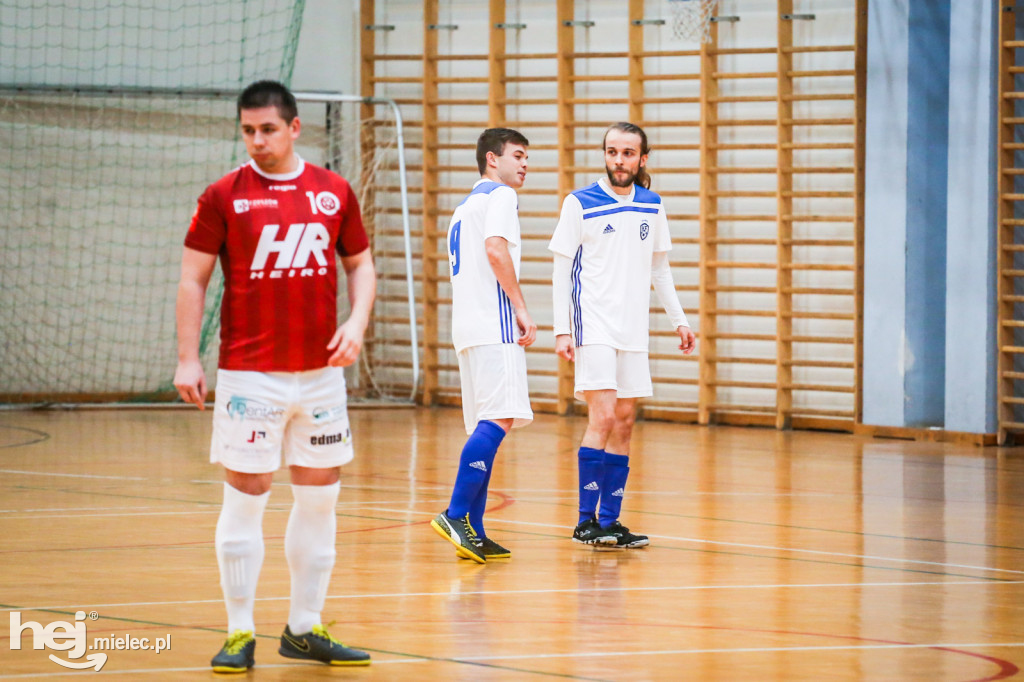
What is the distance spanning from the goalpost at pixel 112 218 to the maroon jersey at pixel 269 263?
321 inches

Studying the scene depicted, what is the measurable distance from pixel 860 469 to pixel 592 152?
16.3ft

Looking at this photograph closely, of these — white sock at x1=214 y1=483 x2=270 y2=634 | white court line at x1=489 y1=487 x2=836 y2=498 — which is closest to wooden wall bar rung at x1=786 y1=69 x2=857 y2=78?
white court line at x1=489 y1=487 x2=836 y2=498

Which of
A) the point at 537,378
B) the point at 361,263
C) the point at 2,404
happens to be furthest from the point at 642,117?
the point at 361,263

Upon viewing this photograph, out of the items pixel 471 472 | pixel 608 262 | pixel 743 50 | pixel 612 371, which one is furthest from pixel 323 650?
pixel 743 50

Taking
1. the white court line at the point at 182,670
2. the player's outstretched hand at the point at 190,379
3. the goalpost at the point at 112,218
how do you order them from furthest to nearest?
the goalpost at the point at 112,218 → the player's outstretched hand at the point at 190,379 → the white court line at the point at 182,670

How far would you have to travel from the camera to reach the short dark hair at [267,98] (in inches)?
133

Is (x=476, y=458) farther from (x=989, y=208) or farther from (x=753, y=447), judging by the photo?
(x=989, y=208)

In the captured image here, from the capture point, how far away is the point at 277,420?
346cm

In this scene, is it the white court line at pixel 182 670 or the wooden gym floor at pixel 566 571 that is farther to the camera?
the wooden gym floor at pixel 566 571

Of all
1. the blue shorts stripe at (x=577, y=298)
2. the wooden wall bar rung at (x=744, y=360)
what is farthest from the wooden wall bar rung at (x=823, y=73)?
the blue shorts stripe at (x=577, y=298)

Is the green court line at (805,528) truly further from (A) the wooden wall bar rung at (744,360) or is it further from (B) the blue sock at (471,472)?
(A) the wooden wall bar rung at (744,360)

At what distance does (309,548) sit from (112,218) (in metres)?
9.28

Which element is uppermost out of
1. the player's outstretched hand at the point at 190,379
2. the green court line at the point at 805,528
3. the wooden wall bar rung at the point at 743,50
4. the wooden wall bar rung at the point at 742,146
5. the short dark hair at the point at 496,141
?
the wooden wall bar rung at the point at 743,50

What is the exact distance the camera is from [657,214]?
224 inches
